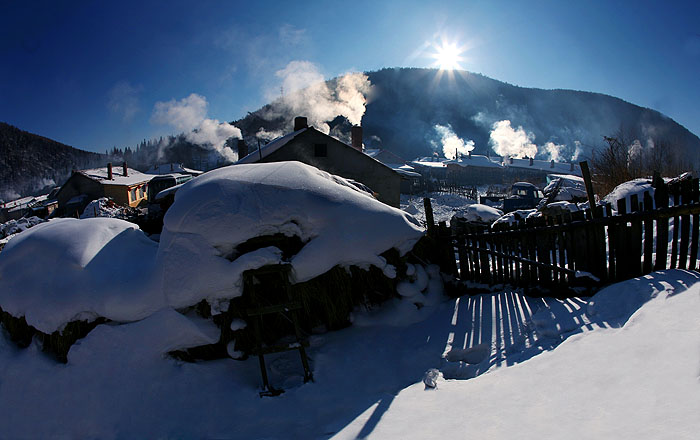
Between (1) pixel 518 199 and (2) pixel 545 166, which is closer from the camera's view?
(1) pixel 518 199

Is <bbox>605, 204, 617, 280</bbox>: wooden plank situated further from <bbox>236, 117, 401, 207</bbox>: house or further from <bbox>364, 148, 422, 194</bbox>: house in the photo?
<bbox>364, 148, 422, 194</bbox>: house

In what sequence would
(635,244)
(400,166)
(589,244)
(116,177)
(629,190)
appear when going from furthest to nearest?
(400,166), (116,177), (629,190), (589,244), (635,244)

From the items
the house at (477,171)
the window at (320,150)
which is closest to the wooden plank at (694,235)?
the window at (320,150)

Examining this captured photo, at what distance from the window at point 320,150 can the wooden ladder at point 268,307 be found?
48.3 feet

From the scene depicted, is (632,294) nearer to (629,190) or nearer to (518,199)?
(629,190)

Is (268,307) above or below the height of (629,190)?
below

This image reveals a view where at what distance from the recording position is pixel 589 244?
15.9 ft

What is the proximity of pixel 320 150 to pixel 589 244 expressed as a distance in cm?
1545

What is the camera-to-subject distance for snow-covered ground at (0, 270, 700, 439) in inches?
104

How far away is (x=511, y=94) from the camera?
14775 cm

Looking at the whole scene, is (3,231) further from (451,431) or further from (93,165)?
(93,165)

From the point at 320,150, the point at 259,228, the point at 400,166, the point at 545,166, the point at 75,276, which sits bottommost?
the point at 75,276

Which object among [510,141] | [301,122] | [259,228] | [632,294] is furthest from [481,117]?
[259,228]

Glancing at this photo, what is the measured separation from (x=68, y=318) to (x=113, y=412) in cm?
133
